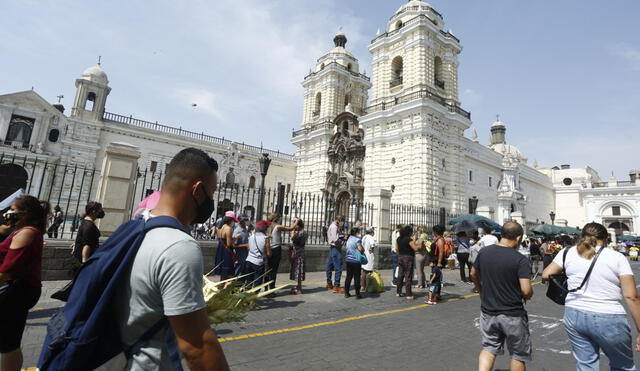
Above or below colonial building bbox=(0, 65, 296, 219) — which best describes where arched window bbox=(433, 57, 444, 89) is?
above

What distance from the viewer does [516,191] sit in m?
34.4

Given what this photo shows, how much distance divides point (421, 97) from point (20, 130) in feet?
109

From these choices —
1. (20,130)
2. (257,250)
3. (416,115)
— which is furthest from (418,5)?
(20,130)

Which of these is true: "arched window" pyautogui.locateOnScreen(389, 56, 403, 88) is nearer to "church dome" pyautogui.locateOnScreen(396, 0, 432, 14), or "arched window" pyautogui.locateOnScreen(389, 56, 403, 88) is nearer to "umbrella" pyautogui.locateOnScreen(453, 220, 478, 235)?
"church dome" pyautogui.locateOnScreen(396, 0, 432, 14)

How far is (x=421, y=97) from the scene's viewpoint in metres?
24.0

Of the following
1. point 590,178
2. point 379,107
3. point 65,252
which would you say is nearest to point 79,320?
point 65,252

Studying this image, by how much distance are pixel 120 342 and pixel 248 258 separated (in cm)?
587

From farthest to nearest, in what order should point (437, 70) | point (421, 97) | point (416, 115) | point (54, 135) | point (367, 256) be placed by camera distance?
point (437, 70) → point (54, 135) → point (416, 115) → point (421, 97) → point (367, 256)

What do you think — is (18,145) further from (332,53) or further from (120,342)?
(120,342)

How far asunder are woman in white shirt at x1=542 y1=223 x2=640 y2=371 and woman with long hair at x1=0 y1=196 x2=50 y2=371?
210 inches

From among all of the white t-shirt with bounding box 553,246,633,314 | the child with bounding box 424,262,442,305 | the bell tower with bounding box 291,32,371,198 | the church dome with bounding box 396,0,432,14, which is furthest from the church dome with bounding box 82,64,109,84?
the white t-shirt with bounding box 553,246,633,314

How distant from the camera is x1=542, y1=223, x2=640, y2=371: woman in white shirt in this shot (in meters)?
2.92

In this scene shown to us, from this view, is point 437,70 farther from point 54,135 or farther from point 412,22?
point 54,135

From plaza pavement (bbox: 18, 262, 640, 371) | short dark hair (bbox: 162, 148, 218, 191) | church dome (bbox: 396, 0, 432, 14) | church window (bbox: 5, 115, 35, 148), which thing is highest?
church dome (bbox: 396, 0, 432, 14)
